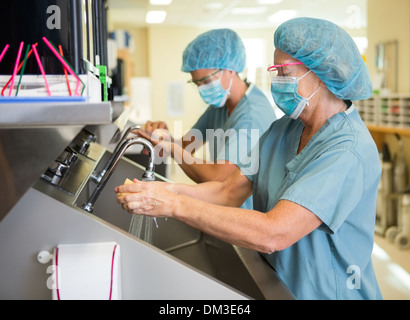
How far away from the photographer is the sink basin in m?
1.26

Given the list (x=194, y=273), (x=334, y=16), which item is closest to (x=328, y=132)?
(x=194, y=273)

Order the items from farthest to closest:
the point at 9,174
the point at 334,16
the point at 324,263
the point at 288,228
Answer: the point at 334,16
the point at 324,263
the point at 288,228
the point at 9,174

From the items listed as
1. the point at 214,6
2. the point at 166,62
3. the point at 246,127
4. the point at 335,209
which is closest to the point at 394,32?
the point at 214,6

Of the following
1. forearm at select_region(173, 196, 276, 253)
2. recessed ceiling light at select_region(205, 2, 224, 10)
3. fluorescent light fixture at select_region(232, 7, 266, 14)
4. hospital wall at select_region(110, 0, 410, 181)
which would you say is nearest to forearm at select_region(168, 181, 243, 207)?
forearm at select_region(173, 196, 276, 253)

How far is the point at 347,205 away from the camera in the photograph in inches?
45.6

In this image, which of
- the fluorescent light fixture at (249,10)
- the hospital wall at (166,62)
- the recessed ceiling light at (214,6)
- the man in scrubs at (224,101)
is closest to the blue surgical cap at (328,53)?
the man in scrubs at (224,101)

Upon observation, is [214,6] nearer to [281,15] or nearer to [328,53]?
[281,15]

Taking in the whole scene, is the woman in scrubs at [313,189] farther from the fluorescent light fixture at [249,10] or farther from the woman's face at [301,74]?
the fluorescent light fixture at [249,10]

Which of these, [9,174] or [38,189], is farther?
[38,189]

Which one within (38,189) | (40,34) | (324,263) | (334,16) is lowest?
(324,263)

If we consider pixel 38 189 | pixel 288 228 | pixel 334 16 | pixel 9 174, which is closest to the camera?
pixel 9 174

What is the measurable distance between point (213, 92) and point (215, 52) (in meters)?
0.16
